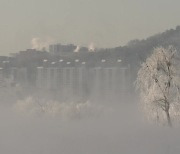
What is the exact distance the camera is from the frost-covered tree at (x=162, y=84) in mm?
39206

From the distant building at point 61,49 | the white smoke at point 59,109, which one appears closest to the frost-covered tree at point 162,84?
the white smoke at point 59,109

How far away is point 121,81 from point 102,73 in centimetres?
1445

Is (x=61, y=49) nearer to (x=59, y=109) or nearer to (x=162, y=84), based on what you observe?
(x=59, y=109)

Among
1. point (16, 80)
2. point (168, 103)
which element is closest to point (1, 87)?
point (16, 80)

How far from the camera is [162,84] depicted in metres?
39.5

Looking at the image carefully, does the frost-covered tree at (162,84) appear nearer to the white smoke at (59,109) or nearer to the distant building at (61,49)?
the white smoke at (59,109)

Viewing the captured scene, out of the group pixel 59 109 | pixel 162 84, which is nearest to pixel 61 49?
pixel 59 109

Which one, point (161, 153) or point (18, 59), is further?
point (18, 59)

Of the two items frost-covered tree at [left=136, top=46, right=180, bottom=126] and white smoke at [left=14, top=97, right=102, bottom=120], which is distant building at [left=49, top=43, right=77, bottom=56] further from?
frost-covered tree at [left=136, top=46, right=180, bottom=126]

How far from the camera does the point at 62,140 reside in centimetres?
3638

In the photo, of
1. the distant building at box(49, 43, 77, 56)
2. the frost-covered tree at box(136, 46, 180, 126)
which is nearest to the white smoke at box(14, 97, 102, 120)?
the frost-covered tree at box(136, 46, 180, 126)

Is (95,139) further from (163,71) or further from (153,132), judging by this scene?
(163,71)

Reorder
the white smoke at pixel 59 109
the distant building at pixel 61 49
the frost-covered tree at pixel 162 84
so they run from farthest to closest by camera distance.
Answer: the distant building at pixel 61 49 → the white smoke at pixel 59 109 → the frost-covered tree at pixel 162 84

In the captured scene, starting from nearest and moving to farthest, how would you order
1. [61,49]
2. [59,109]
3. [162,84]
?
1. [162,84]
2. [59,109]
3. [61,49]
